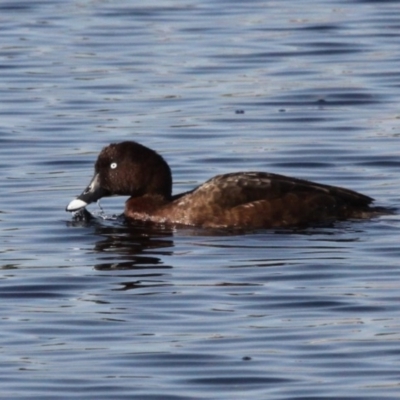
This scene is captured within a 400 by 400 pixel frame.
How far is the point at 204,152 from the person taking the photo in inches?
603

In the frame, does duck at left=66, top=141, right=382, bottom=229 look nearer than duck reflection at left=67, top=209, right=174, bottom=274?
No

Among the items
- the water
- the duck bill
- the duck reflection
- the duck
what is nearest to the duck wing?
the duck

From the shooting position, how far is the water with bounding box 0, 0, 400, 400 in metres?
8.55

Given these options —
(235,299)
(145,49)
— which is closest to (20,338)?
(235,299)

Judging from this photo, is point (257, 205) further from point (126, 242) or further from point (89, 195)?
point (89, 195)

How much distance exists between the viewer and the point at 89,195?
43.0ft

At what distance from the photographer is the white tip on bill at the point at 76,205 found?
13.0m

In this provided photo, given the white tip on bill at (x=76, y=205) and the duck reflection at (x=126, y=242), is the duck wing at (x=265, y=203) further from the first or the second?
the white tip on bill at (x=76, y=205)

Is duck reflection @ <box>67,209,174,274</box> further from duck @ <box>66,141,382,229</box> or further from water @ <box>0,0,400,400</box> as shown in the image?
duck @ <box>66,141,382,229</box>

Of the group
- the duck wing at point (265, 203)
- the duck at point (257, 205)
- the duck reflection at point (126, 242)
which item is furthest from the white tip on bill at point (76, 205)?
the duck wing at point (265, 203)

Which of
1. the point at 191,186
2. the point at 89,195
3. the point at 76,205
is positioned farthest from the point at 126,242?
the point at 191,186

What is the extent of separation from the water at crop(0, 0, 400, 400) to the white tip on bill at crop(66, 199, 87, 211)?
139 mm

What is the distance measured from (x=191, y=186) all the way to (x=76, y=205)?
155 cm

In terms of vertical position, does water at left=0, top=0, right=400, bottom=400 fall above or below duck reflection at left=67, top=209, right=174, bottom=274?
above
